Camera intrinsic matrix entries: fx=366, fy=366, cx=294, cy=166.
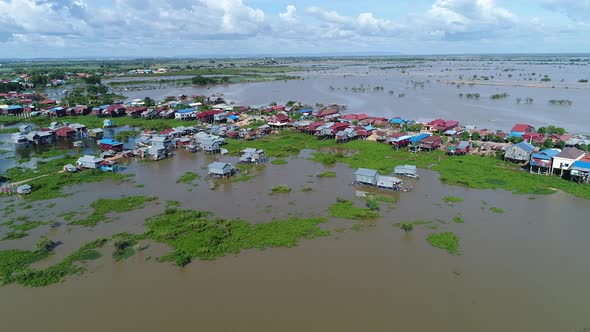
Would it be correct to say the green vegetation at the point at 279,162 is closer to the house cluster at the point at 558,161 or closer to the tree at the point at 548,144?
the house cluster at the point at 558,161

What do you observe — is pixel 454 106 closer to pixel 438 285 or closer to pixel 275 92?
pixel 275 92

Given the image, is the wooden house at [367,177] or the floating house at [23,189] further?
the wooden house at [367,177]

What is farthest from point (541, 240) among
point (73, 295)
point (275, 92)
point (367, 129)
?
point (275, 92)

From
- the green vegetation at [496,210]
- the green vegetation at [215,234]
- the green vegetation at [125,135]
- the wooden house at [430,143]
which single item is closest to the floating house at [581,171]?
the green vegetation at [496,210]

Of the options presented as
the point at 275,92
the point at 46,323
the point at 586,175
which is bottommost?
the point at 46,323

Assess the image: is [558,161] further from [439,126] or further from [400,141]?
[439,126]

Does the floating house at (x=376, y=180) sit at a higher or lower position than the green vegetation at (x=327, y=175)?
higher

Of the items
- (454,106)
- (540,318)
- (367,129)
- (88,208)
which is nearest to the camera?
(540,318)

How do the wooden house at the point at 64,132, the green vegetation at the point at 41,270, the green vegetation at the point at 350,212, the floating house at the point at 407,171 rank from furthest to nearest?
the wooden house at the point at 64,132
the floating house at the point at 407,171
the green vegetation at the point at 350,212
the green vegetation at the point at 41,270
